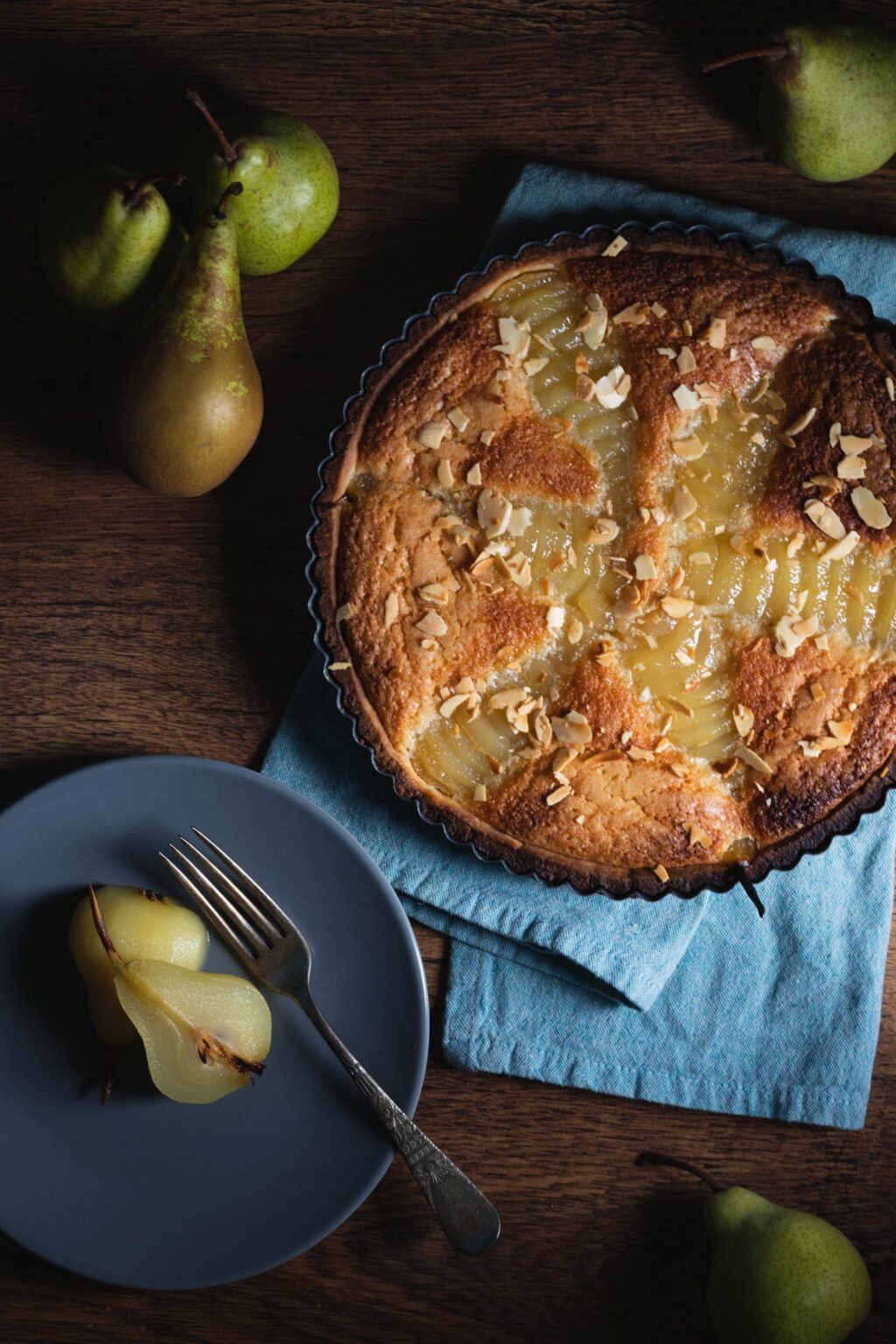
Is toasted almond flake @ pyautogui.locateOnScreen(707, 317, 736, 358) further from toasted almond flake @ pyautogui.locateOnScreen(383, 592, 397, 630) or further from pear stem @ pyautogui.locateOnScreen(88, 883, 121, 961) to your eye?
pear stem @ pyautogui.locateOnScreen(88, 883, 121, 961)

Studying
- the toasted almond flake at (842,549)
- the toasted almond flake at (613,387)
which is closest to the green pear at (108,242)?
the toasted almond flake at (613,387)

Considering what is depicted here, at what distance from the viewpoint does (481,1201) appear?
2.14 m

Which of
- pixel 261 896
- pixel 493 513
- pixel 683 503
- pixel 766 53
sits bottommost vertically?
pixel 261 896

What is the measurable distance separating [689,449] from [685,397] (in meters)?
0.09

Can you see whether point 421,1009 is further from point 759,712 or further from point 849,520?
point 849,520

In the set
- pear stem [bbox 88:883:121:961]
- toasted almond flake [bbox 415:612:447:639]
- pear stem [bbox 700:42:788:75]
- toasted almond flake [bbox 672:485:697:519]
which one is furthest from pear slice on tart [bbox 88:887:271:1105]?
pear stem [bbox 700:42:788:75]

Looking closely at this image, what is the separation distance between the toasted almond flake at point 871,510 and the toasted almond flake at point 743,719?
0.39 m

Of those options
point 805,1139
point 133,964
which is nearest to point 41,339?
point 133,964

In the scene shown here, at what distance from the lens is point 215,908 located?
7.04 feet

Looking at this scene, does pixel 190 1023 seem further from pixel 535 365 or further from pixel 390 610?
pixel 535 365

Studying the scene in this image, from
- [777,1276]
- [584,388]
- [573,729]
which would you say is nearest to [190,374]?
[584,388]

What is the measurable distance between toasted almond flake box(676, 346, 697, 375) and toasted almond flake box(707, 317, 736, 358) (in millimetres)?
42

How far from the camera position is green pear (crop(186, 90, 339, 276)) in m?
1.94

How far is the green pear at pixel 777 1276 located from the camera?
2.02 metres
